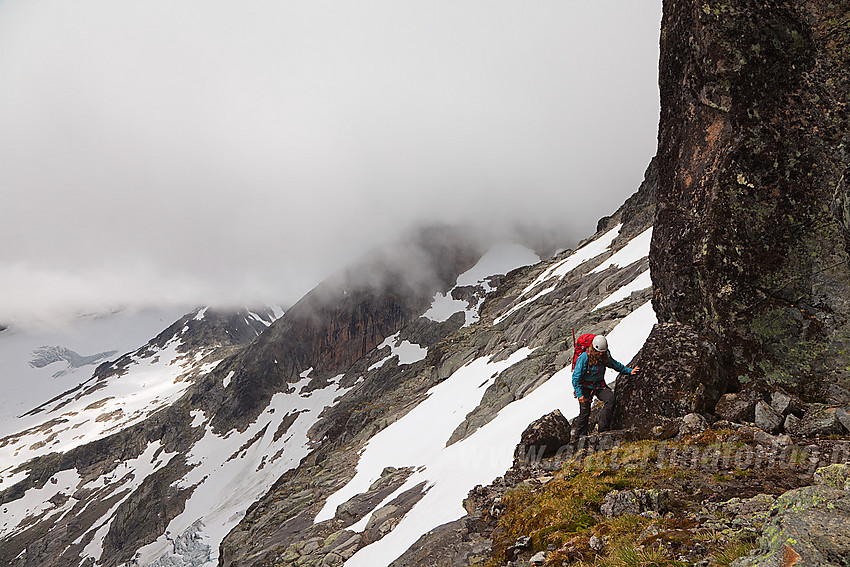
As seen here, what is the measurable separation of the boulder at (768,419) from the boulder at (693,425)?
986 millimetres

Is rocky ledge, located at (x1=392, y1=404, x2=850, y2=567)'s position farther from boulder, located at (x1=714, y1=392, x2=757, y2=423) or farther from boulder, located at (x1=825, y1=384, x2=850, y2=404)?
boulder, located at (x1=825, y1=384, x2=850, y2=404)

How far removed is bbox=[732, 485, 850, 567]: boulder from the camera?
320cm

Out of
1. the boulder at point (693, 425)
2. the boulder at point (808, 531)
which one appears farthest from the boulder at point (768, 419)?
the boulder at point (808, 531)

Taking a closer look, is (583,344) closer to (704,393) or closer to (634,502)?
(704,393)

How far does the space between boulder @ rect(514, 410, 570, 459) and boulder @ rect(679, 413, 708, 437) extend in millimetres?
3306

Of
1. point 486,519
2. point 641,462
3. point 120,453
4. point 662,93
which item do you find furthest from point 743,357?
point 120,453

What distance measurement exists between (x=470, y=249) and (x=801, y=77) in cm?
17852

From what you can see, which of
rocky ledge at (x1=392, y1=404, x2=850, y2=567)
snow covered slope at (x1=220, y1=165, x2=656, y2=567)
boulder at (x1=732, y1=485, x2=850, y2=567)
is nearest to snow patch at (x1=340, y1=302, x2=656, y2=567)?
snow covered slope at (x1=220, y1=165, x2=656, y2=567)

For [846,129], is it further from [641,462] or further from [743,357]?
[641,462]

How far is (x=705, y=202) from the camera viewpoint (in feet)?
35.4

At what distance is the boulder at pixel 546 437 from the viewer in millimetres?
11867

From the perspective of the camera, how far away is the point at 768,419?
8.40 m

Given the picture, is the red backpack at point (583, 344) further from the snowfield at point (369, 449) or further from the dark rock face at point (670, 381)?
the snowfield at point (369, 449)

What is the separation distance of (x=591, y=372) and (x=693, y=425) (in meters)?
2.62
